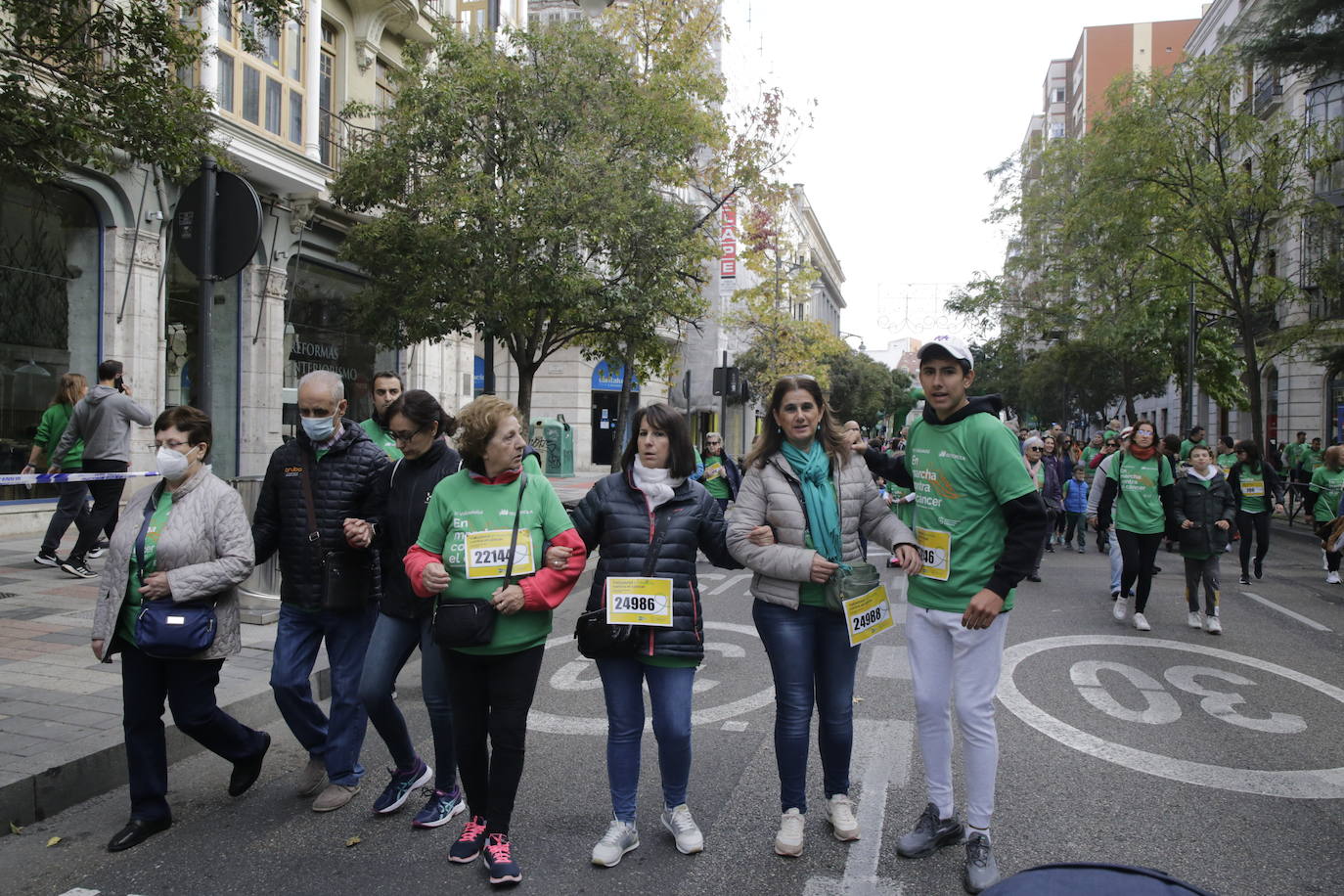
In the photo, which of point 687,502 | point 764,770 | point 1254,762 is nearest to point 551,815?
point 764,770

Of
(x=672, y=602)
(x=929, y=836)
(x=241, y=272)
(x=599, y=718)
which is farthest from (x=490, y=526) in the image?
(x=241, y=272)

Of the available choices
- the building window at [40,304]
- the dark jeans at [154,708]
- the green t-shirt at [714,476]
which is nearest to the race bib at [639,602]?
the dark jeans at [154,708]

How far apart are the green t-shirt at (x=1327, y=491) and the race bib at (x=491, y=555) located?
1291 cm

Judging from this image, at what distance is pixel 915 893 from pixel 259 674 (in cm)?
409

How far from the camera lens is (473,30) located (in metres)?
19.4

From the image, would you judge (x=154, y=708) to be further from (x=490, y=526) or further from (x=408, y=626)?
(x=490, y=526)

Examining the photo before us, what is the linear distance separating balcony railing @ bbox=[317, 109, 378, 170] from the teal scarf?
624 inches

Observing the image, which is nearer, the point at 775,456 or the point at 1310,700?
the point at 775,456

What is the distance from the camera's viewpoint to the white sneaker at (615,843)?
141 inches

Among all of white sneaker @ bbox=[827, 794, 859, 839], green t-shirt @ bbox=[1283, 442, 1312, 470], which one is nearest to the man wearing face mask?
white sneaker @ bbox=[827, 794, 859, 839]

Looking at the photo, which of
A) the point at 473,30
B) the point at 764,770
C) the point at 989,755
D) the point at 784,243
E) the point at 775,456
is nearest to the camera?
the point at 989,755

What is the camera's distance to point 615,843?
3.62 m

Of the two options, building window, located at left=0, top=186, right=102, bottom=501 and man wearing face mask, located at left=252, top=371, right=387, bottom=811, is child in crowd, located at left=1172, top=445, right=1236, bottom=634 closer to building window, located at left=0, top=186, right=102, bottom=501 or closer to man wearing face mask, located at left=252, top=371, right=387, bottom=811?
man wearing face mask, located at left=252, top=371, right=387, bottom=811

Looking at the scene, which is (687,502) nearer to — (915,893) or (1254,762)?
(915,893)
